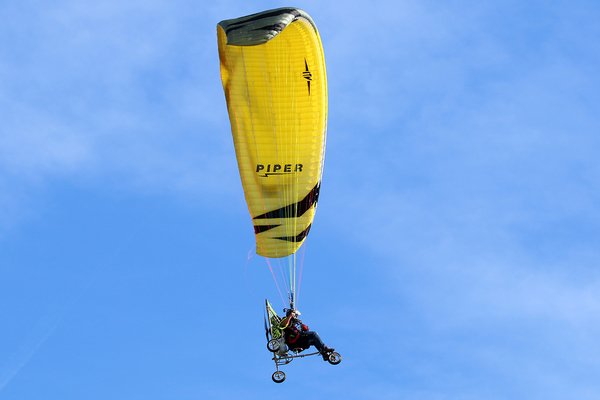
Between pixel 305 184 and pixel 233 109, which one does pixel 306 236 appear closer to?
pixel 305 184

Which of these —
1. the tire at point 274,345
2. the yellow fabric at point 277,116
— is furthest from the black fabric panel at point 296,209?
the tire at point 274,345

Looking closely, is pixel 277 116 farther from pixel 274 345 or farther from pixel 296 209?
pixel 274 345

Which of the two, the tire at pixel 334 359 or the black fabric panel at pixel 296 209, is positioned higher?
the black fabric panel at pixel 296 209

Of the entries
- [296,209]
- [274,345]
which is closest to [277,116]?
[296,209]

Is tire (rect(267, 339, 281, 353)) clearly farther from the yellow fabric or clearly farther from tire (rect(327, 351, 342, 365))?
the yellow fabric

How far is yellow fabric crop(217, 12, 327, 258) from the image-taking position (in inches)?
1110

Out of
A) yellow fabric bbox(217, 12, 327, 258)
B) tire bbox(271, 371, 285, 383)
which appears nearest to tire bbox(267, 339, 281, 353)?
tire bbox(271, 371, 285, 383)

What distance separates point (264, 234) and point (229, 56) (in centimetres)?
693

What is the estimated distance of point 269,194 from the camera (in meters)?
29.3

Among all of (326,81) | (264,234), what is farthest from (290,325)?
(326,81)

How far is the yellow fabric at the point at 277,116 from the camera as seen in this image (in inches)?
1110

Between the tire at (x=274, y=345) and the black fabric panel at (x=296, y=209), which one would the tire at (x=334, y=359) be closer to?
the tire at (x=274, y=345)

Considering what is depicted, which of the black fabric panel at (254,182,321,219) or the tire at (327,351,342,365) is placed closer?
the tire at (327,351,342,365)

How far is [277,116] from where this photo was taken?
28.6 metres
